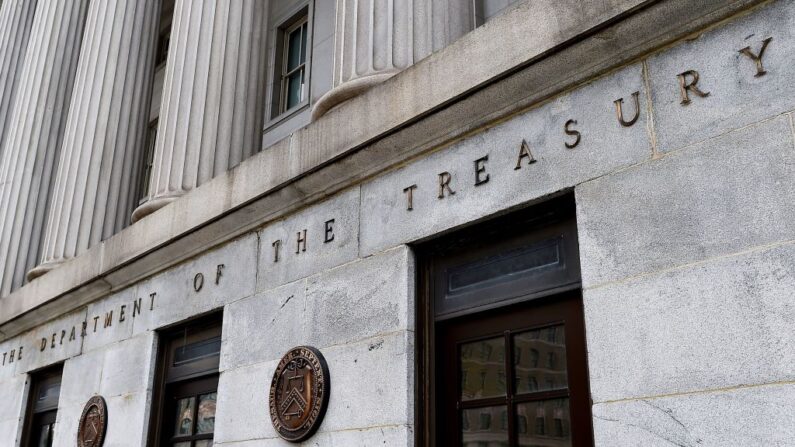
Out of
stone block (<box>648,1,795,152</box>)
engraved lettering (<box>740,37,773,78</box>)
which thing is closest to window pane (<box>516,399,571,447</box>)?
stone block (<box>648,1,795,152</box>)

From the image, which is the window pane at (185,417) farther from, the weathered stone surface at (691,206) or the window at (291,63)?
the window at (291,63)

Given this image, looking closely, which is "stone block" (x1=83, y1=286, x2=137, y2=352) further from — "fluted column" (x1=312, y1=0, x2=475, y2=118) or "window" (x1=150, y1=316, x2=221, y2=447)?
"fluted column" (x1=312, y1=0, x2=475, y2=118)

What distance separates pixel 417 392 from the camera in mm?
6492

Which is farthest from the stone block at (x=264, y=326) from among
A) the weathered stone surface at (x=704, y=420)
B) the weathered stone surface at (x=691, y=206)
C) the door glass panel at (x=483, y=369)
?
the weathered stone surface at (x=704, y=420)

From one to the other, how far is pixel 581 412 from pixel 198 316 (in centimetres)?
531

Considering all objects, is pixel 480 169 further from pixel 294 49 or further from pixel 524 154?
pixel 294 49

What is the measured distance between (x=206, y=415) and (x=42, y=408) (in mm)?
4845

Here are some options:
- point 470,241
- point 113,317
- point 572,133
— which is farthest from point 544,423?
point 113,317

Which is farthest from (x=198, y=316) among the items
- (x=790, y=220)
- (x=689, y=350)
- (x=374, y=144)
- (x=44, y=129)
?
(x=44, y=129)

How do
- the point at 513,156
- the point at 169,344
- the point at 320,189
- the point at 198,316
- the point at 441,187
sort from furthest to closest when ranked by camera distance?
the point at 169,344
the point at 198,316
the point at 320,189
the point at 441,187
the point at 513,156

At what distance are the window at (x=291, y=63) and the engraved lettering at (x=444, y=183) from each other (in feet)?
34.0

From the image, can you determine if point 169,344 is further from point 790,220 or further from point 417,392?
point 790,220

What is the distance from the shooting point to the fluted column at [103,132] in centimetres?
1299

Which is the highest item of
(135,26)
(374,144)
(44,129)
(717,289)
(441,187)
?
(135,26)
